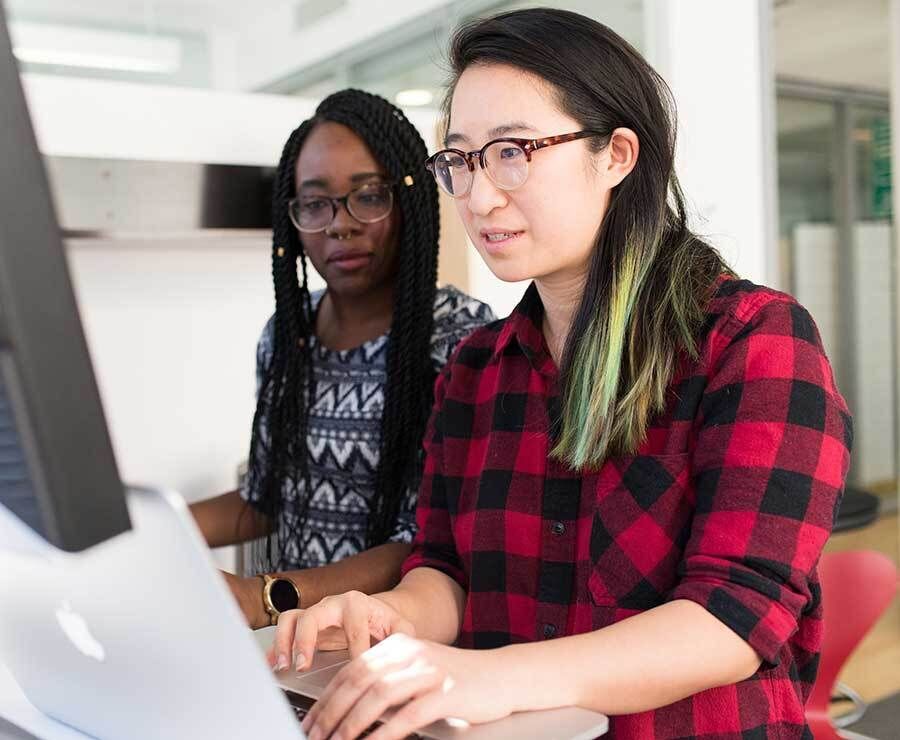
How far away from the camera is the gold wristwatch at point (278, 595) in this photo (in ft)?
4.73

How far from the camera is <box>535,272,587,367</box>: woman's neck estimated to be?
1272 mm

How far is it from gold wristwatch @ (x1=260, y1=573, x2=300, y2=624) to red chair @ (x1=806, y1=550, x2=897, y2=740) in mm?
927

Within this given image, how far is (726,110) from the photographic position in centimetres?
338

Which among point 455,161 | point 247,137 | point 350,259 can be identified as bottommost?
point 350,259

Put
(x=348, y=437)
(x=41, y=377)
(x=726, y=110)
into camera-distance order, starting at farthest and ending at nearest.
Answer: (x=726, y=110) < (x=348, y=437) < (x=41, y=377)

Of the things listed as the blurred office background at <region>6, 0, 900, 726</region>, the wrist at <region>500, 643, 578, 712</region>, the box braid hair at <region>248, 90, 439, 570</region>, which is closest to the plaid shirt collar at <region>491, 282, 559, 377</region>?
the blurred office background at <region>6, 0, 900, 726</region>

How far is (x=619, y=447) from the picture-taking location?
1.15 meters

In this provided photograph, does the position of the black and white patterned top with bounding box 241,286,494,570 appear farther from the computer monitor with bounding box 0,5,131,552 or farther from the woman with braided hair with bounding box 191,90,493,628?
the computer monitor with bounding box 0,5,131,552

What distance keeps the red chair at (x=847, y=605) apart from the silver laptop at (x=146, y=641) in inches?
45.6

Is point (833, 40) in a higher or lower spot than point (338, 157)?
higher

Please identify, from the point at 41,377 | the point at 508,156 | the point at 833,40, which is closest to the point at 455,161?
the point at 508,156

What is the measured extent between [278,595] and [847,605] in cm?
100

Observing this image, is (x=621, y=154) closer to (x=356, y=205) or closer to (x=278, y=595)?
(x=356, y=205)

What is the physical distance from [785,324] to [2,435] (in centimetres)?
83
